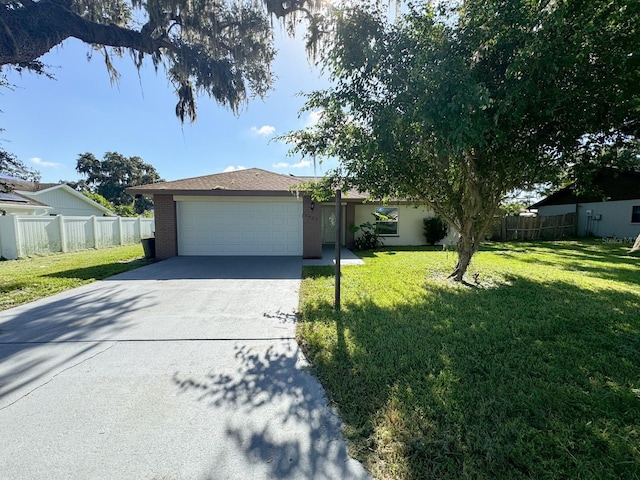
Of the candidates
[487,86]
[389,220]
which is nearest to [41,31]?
[487,86]

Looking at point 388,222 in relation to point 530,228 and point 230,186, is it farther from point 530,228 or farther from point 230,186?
point 530,228

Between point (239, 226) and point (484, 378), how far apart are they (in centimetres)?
951

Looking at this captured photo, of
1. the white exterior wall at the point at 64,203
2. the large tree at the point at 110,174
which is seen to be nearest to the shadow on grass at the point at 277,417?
the white exterior wall at the point at 64,203

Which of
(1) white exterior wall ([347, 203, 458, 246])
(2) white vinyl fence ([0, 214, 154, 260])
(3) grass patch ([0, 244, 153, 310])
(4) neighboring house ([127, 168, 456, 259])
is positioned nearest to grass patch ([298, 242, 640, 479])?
(4) neighboring house ([127, 168, 456, 259])

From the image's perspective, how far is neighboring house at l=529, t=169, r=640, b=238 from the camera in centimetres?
1623

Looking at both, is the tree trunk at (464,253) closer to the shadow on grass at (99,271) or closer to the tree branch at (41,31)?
the shadow on grass at (99,271)

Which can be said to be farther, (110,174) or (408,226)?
(110,174)

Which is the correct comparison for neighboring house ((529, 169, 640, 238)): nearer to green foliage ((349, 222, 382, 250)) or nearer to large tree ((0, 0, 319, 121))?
green foliage ((349, 222, 382, 250))

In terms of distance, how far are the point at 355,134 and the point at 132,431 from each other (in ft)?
17.0

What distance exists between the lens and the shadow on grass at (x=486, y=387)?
186 cm

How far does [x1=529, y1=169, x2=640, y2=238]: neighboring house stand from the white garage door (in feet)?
54.0

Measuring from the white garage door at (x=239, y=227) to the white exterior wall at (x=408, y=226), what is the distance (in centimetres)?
437

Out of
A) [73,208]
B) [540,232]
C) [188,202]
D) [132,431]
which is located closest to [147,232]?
[73,208]

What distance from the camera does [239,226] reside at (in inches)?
425
